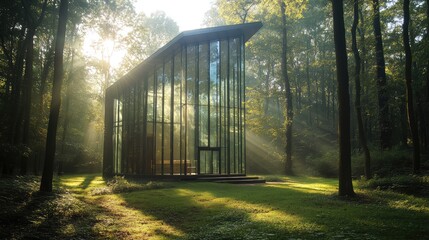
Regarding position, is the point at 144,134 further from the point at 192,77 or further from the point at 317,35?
the point at 317,35

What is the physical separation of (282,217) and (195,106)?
14.6m

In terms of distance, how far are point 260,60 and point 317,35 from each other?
25.1ft

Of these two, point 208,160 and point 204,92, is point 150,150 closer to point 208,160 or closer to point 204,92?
point 208,160

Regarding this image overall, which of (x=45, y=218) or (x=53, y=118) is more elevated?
(x=53, y=118)

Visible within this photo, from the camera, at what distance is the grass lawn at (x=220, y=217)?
7.37 m

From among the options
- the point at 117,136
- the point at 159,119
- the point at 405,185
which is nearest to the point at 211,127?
Answer: the point at 159,119

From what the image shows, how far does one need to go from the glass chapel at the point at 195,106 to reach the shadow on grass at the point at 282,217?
8683 mm

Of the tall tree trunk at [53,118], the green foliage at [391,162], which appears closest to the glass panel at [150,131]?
the tall tree trunk at [53,118]

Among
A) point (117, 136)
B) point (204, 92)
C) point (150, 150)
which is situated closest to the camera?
point (204, 92)

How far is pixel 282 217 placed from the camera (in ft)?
28.9

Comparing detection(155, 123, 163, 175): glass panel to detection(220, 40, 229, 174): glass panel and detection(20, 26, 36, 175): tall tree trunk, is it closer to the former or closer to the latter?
detection(220, 40, 229, 174): glass panel

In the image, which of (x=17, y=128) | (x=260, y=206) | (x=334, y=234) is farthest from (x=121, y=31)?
(x=334, y=234)

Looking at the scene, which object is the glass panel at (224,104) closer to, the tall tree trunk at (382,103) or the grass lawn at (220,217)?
the grass lawn at (220,217)

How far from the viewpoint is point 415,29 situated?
2755 cm
